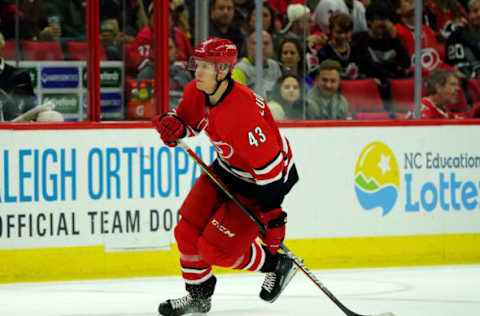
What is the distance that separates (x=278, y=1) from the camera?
5.43m

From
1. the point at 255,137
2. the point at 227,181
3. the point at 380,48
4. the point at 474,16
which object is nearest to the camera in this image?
the point at 255,137

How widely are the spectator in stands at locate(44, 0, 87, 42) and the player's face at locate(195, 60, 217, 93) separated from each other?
1447mm

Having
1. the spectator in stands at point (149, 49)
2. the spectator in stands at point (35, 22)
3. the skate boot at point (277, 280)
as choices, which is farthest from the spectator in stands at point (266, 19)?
the skate boot at point (277, 280)

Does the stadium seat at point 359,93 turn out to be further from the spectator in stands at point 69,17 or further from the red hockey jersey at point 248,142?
the red hockey jersey at point 248,142

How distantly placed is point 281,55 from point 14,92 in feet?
4.78

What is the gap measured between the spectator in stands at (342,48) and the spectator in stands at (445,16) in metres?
0.51

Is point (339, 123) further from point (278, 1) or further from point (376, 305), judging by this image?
point (376, 305)

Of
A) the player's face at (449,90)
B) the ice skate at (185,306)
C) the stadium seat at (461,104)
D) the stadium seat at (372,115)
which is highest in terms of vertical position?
the player's face at (449,90)

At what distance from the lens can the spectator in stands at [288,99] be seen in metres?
5.49

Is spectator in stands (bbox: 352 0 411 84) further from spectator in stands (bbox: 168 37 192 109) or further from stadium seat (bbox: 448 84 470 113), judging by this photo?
spectator in stands (bbox: 168 37 192 109)

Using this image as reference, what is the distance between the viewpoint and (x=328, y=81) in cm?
559

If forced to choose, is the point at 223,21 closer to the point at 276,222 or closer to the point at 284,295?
the point at 284,295

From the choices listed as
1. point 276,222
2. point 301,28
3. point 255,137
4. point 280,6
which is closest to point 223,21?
point 280,6

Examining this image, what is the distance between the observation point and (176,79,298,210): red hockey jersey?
3.81m
